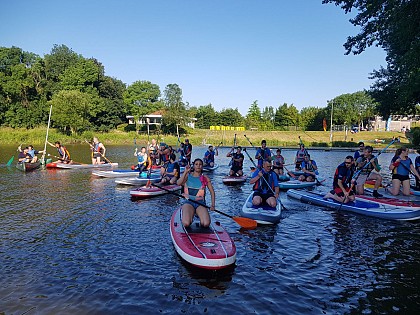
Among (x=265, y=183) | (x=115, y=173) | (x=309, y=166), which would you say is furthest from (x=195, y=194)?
(x=115, y=173)

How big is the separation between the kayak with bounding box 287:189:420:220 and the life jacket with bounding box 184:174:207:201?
5766 millimetres

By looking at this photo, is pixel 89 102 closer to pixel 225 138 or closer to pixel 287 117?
pixel 225 138

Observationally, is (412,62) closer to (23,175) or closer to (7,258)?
(7,258)

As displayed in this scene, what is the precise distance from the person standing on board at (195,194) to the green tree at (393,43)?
997cm

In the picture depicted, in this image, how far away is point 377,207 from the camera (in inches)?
A: 447

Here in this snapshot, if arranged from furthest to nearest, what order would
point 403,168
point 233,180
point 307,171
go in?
point 233,180, point 307,171, point 403,168

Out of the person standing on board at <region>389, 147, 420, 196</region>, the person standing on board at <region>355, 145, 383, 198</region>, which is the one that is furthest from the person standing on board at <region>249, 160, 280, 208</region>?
the person standing on board at <region>389, 147, 420, 196</region>

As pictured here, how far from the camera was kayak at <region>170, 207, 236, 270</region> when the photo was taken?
6.59 meters

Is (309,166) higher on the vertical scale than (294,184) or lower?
higher

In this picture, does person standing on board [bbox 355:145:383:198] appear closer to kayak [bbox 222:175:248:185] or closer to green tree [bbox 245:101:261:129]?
kayak [bbox 222:175:248:185]

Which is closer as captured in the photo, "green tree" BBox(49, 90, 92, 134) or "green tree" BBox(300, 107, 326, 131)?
"green tree" BBox(49, 90, 92, 134)

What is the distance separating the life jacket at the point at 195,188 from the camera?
840 centimetres

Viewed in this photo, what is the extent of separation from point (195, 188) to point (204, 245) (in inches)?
68.7

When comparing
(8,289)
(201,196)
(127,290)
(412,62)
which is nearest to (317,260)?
(201,196)
